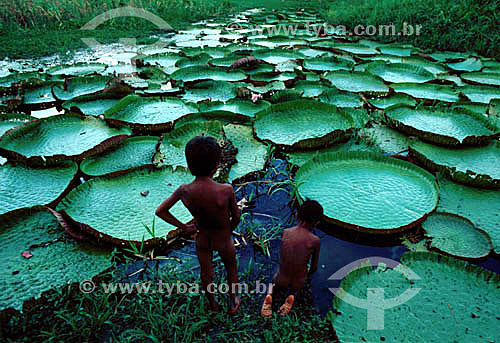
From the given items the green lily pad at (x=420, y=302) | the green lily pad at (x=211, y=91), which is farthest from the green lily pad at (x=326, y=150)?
the green lily pad at (x=211, y=91)

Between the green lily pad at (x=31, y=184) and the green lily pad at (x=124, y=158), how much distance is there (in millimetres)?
153

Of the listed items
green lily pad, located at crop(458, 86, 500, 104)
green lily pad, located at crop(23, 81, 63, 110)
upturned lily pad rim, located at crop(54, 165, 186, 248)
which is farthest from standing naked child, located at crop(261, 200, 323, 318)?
green lily pad, located at crop(23, 81, 63, 110)

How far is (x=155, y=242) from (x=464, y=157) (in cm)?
292

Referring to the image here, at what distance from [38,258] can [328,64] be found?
18.2 feet

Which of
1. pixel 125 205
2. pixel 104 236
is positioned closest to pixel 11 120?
pixel 125 205

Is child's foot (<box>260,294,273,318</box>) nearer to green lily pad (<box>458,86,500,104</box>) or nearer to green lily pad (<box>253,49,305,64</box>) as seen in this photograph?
green lily pad (<box>458,86,500,104</box>)

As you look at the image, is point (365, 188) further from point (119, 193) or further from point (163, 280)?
point (119, 193)

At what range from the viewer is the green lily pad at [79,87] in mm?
4320

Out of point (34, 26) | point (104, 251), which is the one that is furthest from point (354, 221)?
point (34, 26)

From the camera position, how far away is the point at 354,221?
2.21 meters

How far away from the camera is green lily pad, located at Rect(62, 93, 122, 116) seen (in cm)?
387

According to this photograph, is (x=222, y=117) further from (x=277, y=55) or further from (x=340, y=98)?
(x=277, y=55)

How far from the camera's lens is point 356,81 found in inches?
192

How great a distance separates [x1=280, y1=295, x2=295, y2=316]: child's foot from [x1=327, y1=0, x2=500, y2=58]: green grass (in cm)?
729
